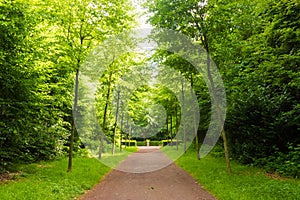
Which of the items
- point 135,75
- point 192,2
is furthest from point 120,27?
point 135,75

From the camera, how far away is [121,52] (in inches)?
672

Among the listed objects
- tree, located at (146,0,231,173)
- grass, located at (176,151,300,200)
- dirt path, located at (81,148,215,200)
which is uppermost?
tree, located at (146,0,231,173)

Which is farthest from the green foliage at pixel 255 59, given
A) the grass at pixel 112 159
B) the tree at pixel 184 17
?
the grass at pixel 112 159

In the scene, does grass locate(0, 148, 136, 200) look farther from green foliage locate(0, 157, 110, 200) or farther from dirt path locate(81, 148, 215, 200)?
dirt path locate(81, 148, 215, 200)

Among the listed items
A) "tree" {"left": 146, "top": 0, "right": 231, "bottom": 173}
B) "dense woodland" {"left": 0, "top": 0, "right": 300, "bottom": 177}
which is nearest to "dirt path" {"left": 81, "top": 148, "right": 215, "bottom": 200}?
"tree" {"left": 146, "top": 0, "right": 231, "bottom": 173}

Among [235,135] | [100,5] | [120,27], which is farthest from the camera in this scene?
[235,135]

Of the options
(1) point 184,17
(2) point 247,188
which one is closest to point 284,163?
(2) point 247,188

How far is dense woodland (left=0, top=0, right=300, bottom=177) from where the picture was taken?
8.20 m

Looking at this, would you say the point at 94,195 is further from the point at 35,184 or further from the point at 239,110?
the point at 239,110

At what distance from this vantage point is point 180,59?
1282 cm

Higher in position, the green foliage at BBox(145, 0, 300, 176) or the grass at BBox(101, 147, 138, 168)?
→ the green foliage at BBox(145, 0, 300, 176)

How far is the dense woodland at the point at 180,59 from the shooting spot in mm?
8195

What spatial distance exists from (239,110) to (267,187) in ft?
23.5

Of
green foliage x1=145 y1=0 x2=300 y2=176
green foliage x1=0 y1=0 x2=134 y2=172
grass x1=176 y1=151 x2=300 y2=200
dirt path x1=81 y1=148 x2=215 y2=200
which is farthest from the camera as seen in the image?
green foliage x1=0 y1=0 x2=134 y2=172
